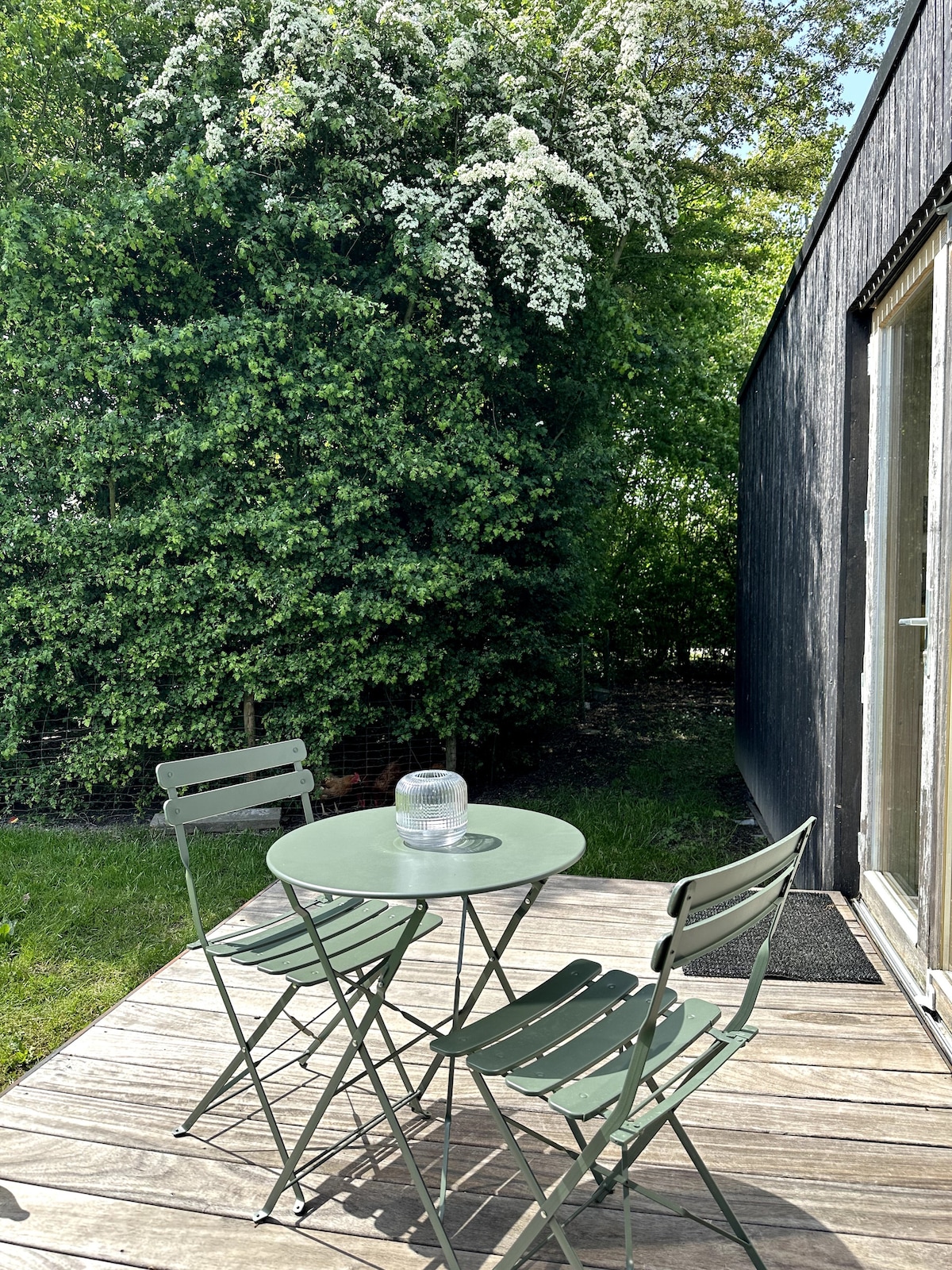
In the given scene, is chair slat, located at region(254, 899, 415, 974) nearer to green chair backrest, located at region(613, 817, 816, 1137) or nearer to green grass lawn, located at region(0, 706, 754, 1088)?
green chair backrest, located at region(613, 817, 816, 1137)

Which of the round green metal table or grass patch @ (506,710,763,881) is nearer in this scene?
the round green metal table

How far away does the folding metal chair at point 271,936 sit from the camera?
7.43 feet

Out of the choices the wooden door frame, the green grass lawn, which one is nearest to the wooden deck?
the wooden door frame

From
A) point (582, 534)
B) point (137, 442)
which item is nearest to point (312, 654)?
point (137, 442)

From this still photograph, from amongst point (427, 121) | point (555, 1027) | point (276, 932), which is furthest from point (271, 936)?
point (427, 121)

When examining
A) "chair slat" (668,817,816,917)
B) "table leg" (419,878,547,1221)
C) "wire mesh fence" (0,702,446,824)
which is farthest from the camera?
"wire mesh fence" (0,702,446,824)

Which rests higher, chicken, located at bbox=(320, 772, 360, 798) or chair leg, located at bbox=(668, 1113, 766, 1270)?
chair leg, located at bbox=(668, 1113, 766, 1270)

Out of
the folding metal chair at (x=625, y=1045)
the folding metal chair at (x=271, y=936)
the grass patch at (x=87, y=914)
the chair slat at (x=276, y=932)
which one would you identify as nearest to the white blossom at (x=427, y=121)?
the grass patch at (x=87, y=914)

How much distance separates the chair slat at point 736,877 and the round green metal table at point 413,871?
1.48 ft

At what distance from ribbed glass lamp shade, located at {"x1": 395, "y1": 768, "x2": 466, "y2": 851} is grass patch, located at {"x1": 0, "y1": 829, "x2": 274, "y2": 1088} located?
1.66 metres

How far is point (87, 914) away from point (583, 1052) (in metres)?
3.23

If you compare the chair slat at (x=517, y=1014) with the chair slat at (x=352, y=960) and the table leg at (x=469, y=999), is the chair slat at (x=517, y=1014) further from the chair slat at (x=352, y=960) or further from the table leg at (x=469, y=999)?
the chair slat at (x=352, y=960)

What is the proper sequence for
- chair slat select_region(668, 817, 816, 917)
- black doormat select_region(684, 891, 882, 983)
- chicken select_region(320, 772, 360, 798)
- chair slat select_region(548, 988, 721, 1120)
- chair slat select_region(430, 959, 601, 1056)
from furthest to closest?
chicken select_region(320, 772, 360, 798) < black doormat select_region(684, 891, 882, 983) < chair slat select_region(430, 959, 601, 1056) < chair slat select_region(548, 988, 721, 1120) < chair slat select_region(668, 817, 816, 917)

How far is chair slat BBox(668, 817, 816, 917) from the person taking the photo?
1.46 metres
